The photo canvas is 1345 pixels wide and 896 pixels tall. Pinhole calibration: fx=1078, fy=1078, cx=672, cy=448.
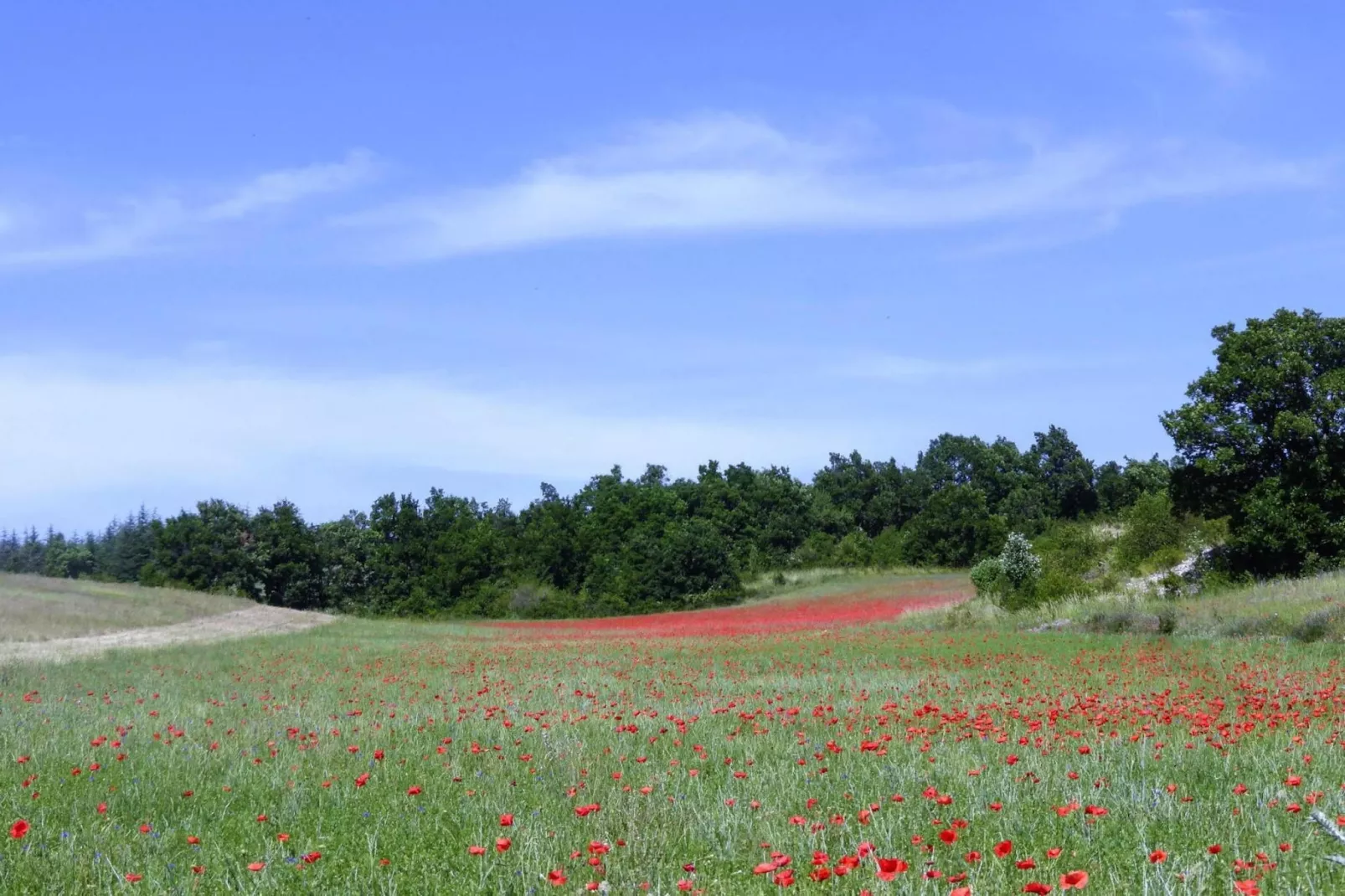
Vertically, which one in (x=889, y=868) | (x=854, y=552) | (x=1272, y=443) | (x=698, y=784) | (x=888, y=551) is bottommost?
(x=888, y=551)

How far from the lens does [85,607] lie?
1896 inches

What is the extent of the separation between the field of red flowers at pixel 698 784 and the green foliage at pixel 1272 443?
21100mm

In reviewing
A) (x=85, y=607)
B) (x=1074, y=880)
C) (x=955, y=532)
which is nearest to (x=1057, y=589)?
(x=1074, y=880)

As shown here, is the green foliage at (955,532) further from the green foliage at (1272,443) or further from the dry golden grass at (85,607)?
the dry golden grass at (85,607)

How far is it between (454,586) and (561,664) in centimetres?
6478

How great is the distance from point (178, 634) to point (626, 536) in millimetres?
47632

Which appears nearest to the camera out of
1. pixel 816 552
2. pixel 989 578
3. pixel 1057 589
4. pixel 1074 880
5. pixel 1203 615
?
pixel 1074 880

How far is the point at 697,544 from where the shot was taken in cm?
7475

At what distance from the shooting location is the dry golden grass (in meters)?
39.3

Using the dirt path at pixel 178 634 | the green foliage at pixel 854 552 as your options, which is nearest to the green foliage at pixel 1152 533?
the green foliage at pixel 854 552

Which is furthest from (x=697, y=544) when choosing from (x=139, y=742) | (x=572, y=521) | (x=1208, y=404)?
(x=139, y=742)

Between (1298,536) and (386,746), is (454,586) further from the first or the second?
(386,746)

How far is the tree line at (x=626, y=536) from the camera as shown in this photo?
78125 millimetres

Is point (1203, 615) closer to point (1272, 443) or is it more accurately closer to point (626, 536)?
point (1272, 443)
